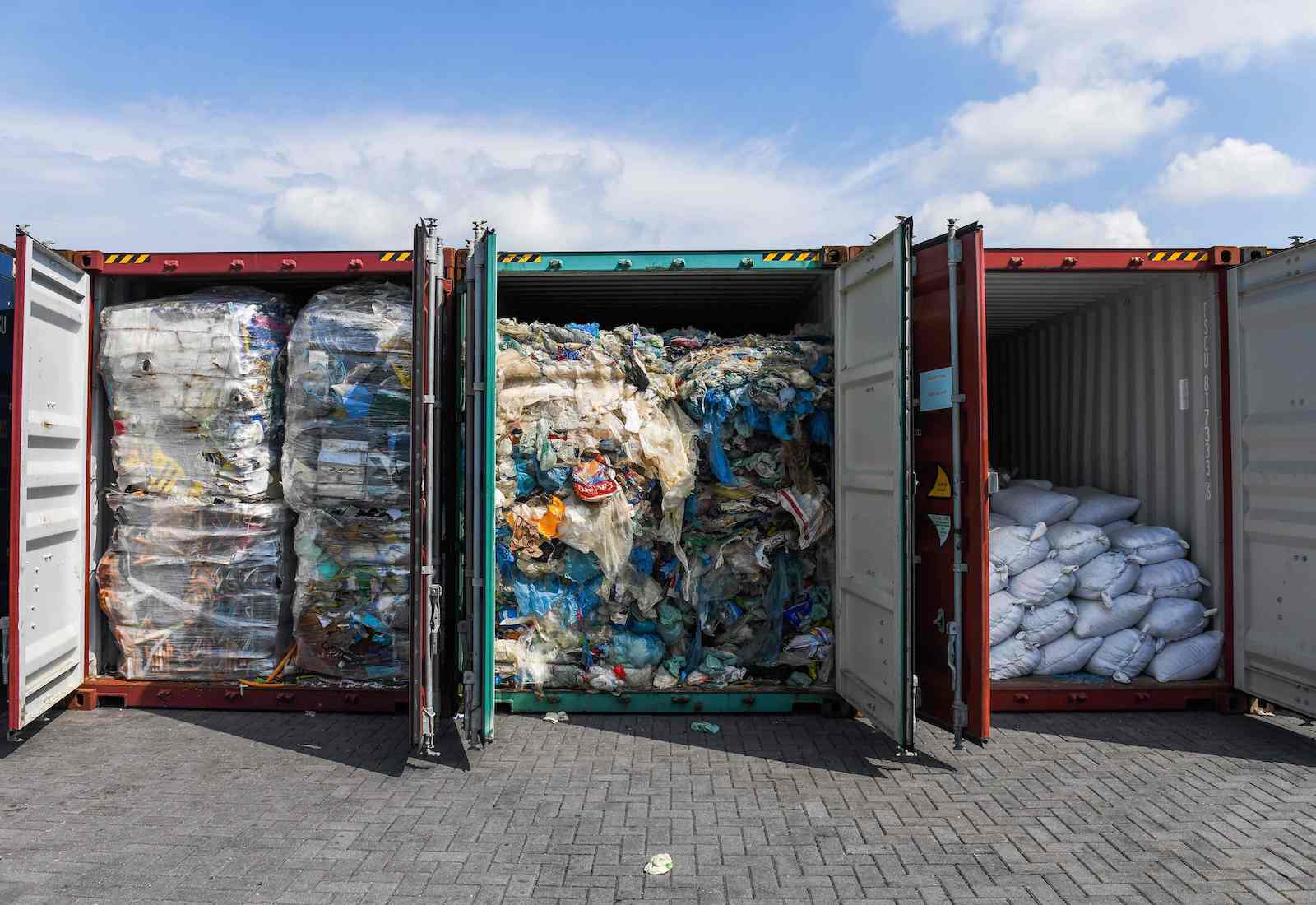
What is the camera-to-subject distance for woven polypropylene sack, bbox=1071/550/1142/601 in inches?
217

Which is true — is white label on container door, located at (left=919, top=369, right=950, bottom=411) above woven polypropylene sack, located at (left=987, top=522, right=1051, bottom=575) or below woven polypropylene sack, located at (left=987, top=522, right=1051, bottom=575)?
above

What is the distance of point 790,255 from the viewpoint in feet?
17.4

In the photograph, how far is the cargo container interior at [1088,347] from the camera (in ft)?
17.8

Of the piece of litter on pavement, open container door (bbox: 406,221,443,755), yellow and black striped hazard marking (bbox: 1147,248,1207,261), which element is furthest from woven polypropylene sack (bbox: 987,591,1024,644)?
open container door (bbox: 406,221,443,755)

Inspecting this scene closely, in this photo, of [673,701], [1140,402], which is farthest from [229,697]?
[1140,402]

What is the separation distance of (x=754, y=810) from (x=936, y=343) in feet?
8.88

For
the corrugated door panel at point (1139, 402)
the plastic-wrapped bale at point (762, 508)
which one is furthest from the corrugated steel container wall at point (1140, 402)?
the plastic-wrapped bale at point (762, 508)

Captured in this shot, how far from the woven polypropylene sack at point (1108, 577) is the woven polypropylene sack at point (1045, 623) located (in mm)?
189

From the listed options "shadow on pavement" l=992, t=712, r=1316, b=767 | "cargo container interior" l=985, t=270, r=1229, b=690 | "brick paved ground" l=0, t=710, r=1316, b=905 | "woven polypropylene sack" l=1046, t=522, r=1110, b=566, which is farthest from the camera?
"woven polypropylene sack" l=1046, t=522, r=1110, b=566

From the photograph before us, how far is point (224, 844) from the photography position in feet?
11.8

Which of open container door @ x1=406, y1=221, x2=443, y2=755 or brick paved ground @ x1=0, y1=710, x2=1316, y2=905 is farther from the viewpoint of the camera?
open container door @ x1=406, y1=221, x2=443, y2=755

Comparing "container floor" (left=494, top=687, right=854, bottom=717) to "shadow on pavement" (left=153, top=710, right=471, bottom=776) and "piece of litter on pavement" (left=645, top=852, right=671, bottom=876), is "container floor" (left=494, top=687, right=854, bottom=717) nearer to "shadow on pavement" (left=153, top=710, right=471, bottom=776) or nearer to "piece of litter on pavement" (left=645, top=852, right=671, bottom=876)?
"shadow on pavement" (left=153, top=710, right=471, bottom=776)

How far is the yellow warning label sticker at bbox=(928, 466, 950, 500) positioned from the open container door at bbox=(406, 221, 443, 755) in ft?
9.31

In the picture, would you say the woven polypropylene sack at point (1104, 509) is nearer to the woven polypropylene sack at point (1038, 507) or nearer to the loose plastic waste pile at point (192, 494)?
the woven polypropylene sack at point (1038, 507)
